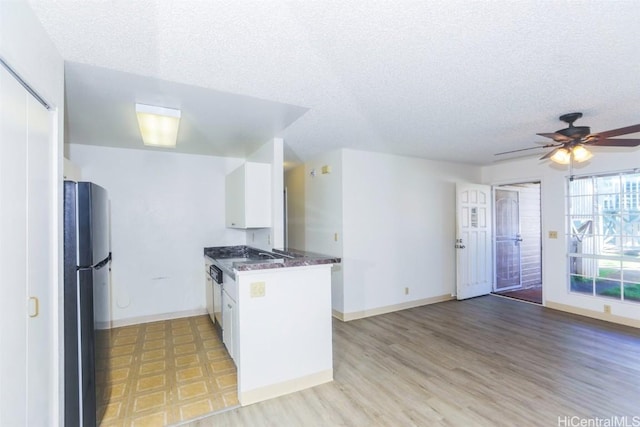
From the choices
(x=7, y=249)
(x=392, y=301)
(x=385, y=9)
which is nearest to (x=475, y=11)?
(x=385, y=9)

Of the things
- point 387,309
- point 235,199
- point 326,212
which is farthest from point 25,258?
point 387,309

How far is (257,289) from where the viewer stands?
7.80 ft

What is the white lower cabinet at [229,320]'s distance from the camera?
8.59ft

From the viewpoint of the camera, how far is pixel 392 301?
4590mm

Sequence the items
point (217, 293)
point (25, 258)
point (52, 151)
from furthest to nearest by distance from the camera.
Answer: point (217, 293)
point (52, 151)
point (25, 258)

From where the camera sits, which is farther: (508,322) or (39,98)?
(508,322)

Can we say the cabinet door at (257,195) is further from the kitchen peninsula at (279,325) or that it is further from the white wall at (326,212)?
the white wall at (326,212)

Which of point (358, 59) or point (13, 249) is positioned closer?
point (13, 249)

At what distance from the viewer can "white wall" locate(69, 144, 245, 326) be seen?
4016mm

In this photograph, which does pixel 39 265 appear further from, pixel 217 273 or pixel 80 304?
pixel 217 273

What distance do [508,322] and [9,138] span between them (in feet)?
16.8

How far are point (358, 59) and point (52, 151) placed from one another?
6.07 ft

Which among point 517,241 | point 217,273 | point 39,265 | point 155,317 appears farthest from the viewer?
point 517,241

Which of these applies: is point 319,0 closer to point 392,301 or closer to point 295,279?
point 295,279
